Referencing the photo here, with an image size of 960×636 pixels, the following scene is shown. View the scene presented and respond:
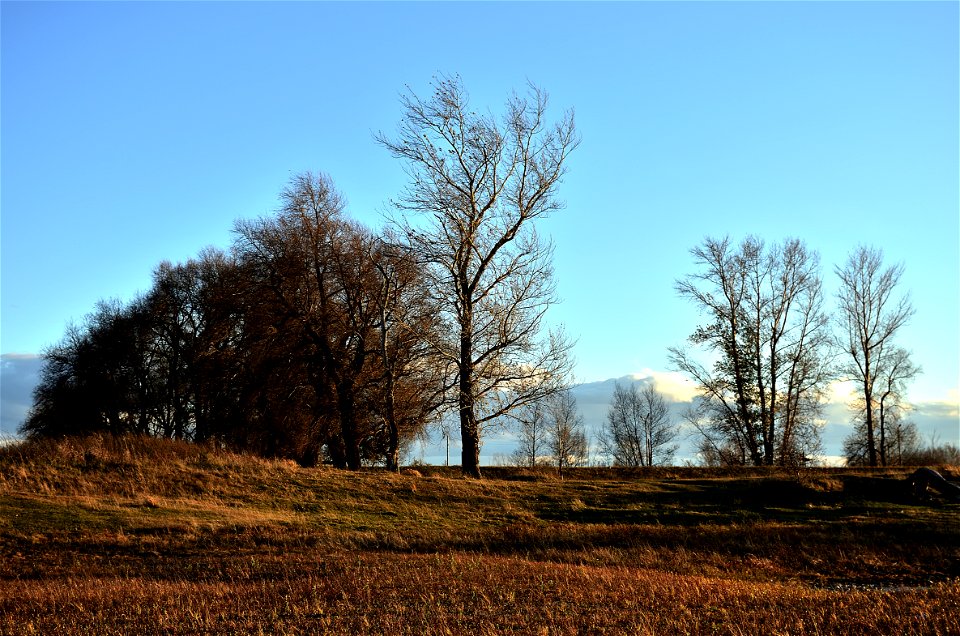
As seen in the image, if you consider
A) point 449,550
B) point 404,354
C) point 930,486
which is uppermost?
point 404,354

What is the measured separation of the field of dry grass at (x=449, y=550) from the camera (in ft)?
29.5

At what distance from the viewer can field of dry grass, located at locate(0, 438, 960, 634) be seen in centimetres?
899

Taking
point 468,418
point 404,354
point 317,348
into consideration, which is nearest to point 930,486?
point 468,418

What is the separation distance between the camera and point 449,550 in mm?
16344

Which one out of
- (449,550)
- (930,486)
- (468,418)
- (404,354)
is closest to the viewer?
(449,550)

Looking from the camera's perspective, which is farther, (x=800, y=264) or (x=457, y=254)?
(x=800, y=264)

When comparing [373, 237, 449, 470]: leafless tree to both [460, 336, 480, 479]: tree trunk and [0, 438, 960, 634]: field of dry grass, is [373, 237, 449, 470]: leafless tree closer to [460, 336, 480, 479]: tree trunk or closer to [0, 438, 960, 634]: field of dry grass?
[460, 336, 480, 479]: tree trunk

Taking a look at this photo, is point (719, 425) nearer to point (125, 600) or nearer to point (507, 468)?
point (507, 468)

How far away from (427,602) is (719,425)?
33.9m

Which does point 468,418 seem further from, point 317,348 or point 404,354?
point 317,348

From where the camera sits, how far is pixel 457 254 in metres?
28.5

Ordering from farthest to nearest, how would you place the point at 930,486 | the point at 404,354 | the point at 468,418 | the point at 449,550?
1. the point at 404,354
2. the point at 468,418
3. the point at 930,486
4. the point at 449,550

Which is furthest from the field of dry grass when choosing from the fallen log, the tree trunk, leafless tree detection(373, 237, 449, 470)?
leafless tree detection(373, 237, 449, 470)

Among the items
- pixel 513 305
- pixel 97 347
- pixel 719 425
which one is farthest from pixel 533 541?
pixel 97 347
